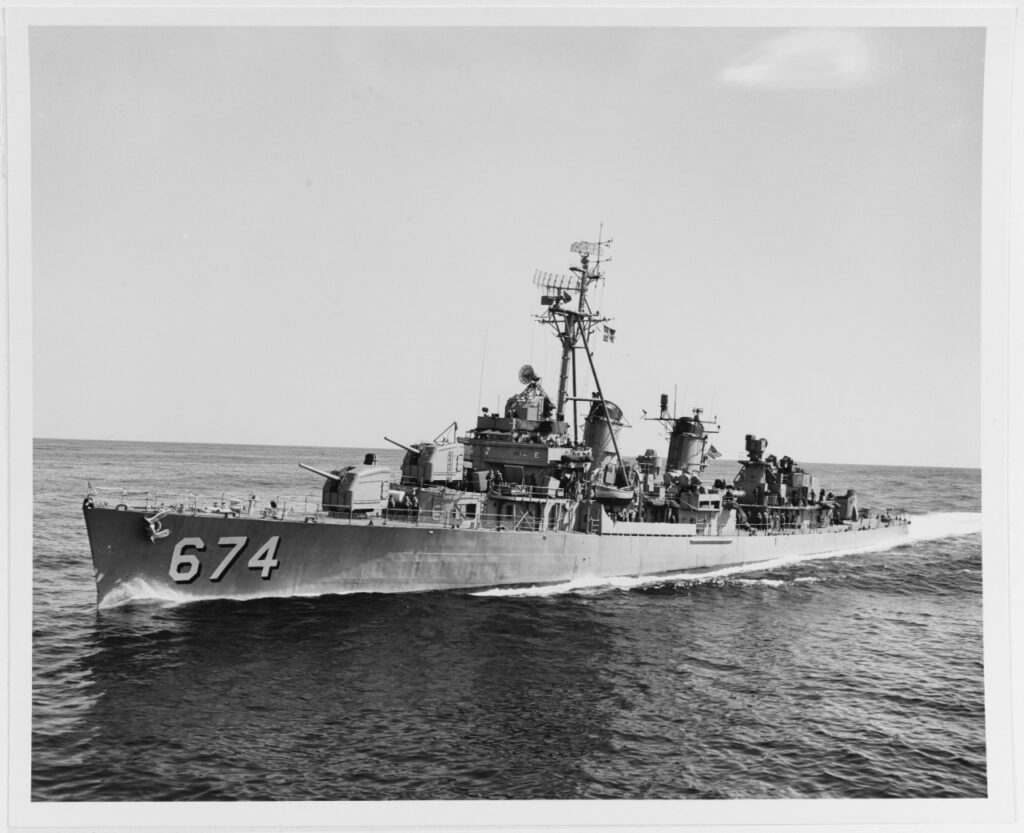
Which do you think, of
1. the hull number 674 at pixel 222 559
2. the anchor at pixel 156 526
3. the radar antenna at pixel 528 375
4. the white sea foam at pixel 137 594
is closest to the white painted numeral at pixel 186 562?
the hull number 674 at pixel 222 559

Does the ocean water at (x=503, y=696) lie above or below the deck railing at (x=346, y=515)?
below

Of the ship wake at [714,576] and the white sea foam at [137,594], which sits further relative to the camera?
the ship wake at [714,576]

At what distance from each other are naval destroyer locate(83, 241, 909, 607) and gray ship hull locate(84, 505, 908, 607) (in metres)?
0.03

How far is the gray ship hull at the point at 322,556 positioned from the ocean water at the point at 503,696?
45 cm

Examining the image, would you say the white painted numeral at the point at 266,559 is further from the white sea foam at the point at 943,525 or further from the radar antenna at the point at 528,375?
the white sea foam at the point at 943,525

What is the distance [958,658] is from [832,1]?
13.6 metres

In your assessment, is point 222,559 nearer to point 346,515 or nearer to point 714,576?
point 346,515

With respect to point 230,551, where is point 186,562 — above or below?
below

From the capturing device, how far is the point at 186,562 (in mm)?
17047

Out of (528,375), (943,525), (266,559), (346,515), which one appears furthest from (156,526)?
(943,525)

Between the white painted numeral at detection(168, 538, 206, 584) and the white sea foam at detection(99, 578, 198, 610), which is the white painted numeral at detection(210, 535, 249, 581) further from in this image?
the white sea foam at detection(99, 578, 198, 610)

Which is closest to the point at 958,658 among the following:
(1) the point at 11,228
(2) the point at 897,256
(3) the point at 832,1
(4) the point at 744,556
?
(2) the point at 897,256

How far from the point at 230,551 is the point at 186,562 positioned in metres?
0.97

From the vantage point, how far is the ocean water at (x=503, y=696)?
976 cm
